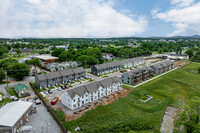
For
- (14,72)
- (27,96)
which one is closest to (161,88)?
(27,96)

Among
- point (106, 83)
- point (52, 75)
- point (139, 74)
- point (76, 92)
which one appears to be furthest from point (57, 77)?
point (139, 74)

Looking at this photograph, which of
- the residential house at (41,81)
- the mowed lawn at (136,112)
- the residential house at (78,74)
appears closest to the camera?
the mowed lawn at (136,112)

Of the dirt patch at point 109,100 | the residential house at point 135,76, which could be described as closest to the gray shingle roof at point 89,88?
the dirt patch at point 109,100

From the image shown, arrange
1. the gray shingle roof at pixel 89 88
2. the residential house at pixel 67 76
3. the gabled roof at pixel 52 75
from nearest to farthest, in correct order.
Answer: the gray shingle roof at pixel 89 88 < the gabled roof at pixel 52 75 < the residential house at pixel 67 76

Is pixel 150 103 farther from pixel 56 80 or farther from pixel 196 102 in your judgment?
pixel 56 80

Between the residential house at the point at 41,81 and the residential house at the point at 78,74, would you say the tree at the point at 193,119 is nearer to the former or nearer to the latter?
the residential house at the point at 78,74

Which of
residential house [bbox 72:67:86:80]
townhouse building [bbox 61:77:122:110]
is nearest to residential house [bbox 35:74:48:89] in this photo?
residential house [bbox 72:67:86:80]

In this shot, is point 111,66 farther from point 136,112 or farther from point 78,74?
point 136,112
